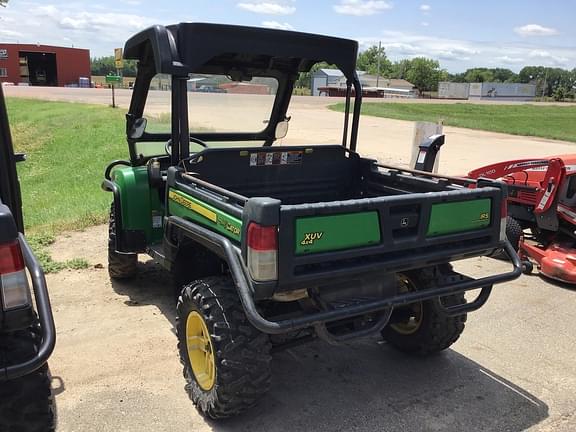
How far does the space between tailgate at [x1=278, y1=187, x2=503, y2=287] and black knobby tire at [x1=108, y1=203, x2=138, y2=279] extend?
100 inches

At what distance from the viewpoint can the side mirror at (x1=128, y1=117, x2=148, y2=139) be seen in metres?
4.66

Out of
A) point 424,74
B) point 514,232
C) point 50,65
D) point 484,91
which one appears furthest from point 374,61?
point 514,232

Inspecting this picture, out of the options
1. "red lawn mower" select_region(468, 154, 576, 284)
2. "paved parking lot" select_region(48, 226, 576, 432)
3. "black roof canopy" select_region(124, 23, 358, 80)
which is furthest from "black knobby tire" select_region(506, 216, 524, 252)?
"black roof canopy" select_region(124, 23, 358, 80)

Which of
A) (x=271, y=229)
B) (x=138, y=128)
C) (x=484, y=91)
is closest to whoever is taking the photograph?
(x=271, y=229)

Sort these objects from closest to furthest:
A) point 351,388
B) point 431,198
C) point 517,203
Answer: point 431,198, point 351,388, point 517,203

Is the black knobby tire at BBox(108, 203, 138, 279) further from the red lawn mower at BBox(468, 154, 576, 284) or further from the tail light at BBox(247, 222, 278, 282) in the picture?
the red lawn mower at BBox(468, 154, 576, 284)

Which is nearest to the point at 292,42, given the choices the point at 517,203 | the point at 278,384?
the point at 278,384

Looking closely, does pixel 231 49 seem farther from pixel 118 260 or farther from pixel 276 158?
pixel 118 260

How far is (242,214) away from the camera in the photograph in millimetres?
2789

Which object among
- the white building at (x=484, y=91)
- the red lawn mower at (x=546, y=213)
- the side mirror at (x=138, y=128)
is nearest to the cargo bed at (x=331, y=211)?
the side mirror at (x=138, y=128)

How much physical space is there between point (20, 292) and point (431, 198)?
83.6 inches

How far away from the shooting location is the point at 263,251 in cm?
264

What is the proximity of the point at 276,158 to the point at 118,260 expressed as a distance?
70.1 inches

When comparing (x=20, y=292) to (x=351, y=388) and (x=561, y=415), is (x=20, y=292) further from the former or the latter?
(x=561, y=415)
